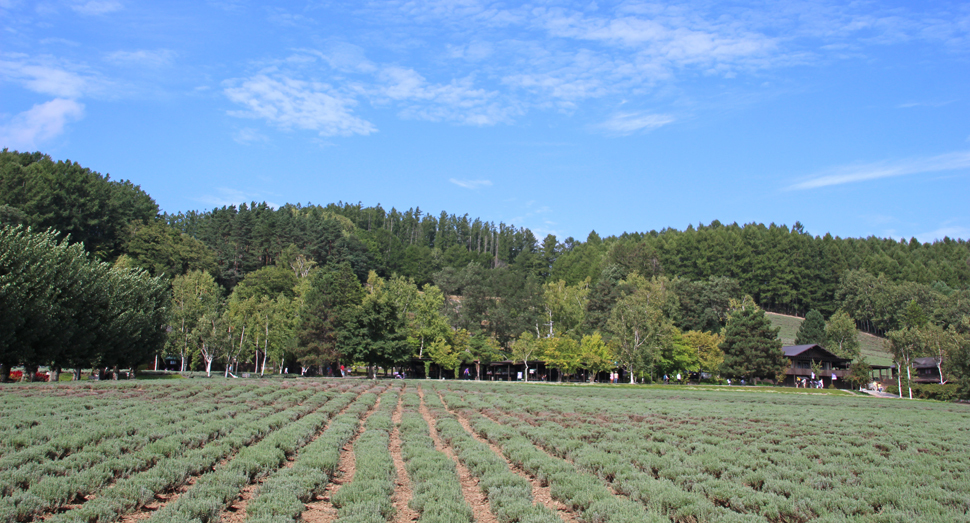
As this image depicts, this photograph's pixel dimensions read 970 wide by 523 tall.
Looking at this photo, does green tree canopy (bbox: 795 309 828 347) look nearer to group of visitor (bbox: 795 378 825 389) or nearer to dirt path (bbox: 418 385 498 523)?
group of visitor (bbox: 795 378 825 389)

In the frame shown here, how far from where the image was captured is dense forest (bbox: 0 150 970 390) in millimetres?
79312

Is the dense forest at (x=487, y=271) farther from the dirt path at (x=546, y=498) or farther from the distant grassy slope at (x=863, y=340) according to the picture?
the dirt path at (x=546, y=498)

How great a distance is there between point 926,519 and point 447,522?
742cm

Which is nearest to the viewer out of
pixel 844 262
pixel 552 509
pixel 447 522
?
pixel 447 522

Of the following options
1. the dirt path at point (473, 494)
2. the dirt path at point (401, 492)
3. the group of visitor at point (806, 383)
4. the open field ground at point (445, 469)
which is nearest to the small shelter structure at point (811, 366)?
the group of visitor at point (806, 383)

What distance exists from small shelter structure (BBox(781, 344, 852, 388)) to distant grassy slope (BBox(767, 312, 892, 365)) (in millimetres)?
22654

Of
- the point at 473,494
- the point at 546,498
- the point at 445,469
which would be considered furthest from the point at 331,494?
the point at 546,498

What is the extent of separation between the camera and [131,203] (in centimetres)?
11094

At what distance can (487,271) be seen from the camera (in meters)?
126

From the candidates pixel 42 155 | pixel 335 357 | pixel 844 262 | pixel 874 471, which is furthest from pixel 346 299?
pixel 844 262

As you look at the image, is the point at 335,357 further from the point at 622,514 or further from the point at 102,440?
the point at 622,514

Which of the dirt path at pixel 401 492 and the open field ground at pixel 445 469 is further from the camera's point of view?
the dirt path at pixel 401 492

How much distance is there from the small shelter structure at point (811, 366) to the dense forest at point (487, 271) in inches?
579

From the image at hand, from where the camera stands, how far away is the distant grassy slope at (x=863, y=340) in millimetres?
104231
